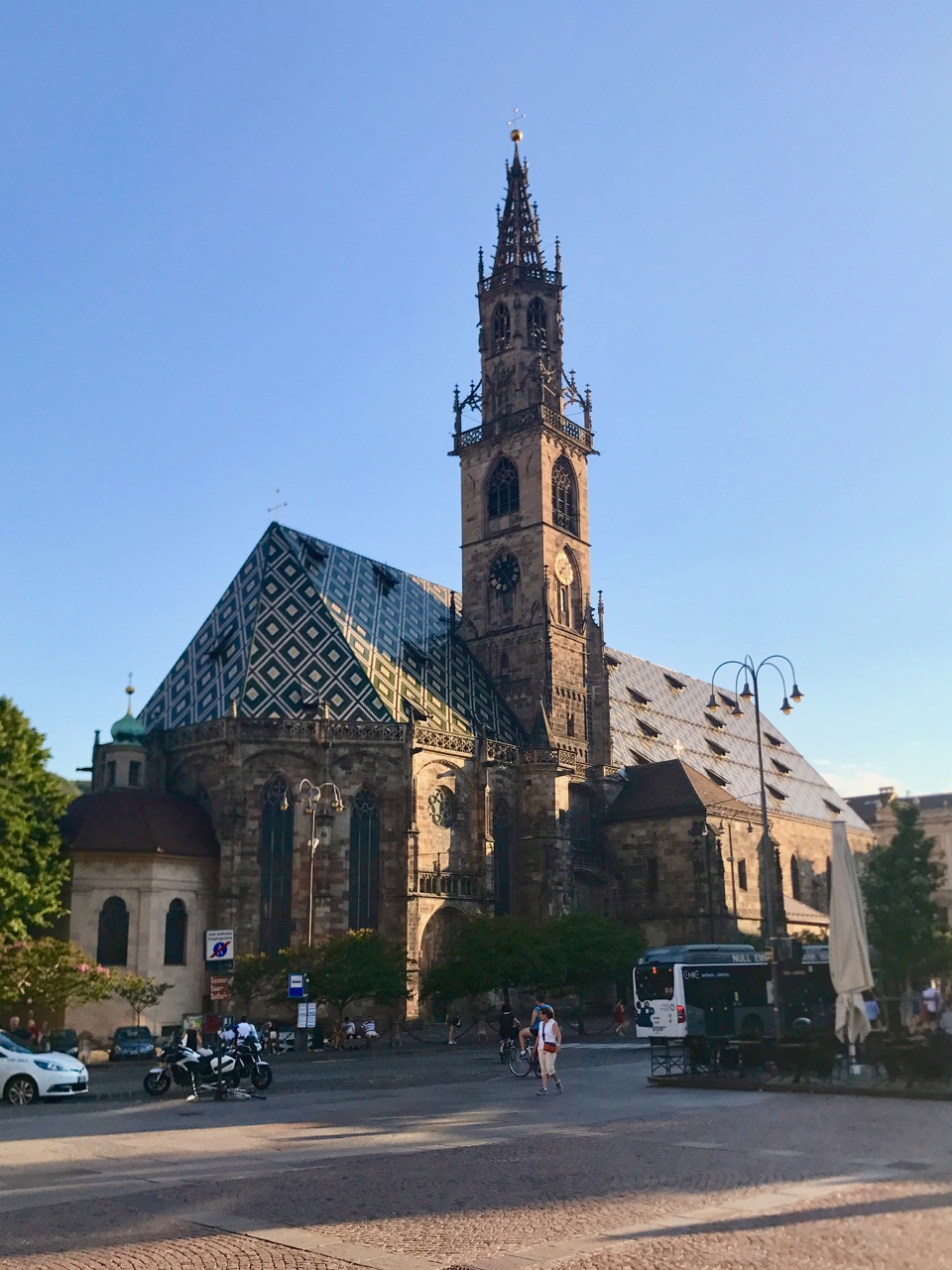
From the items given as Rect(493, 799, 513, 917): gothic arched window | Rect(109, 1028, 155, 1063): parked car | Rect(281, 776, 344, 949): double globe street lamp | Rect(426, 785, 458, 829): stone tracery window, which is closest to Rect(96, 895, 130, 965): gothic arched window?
Rect(109, 1028, 155, 1063): parked car

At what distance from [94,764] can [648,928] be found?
2891 centimetres

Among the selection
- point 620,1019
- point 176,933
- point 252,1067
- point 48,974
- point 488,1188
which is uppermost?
point 176,933

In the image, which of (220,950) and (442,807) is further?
(442,807)

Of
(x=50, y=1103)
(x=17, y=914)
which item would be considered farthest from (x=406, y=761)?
(x=50, y=1103)

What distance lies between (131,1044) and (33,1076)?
17.2m

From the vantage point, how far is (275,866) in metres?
49.4

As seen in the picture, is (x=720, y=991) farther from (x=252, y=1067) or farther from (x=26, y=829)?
(x=26, y=829)

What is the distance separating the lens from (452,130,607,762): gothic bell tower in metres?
63.8

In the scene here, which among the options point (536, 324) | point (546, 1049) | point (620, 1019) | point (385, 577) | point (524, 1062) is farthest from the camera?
point (536, 324)

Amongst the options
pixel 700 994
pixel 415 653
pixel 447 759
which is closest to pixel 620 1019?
pixel 447 759

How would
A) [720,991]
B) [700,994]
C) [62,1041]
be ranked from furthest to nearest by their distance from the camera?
[62,1041], [720,991], [700,994]

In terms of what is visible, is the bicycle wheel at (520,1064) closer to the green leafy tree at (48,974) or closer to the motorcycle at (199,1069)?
the motorcycle at (199,1069)

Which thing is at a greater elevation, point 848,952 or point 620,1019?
point 848,952

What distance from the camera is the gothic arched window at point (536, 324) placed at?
6950 centimetres
